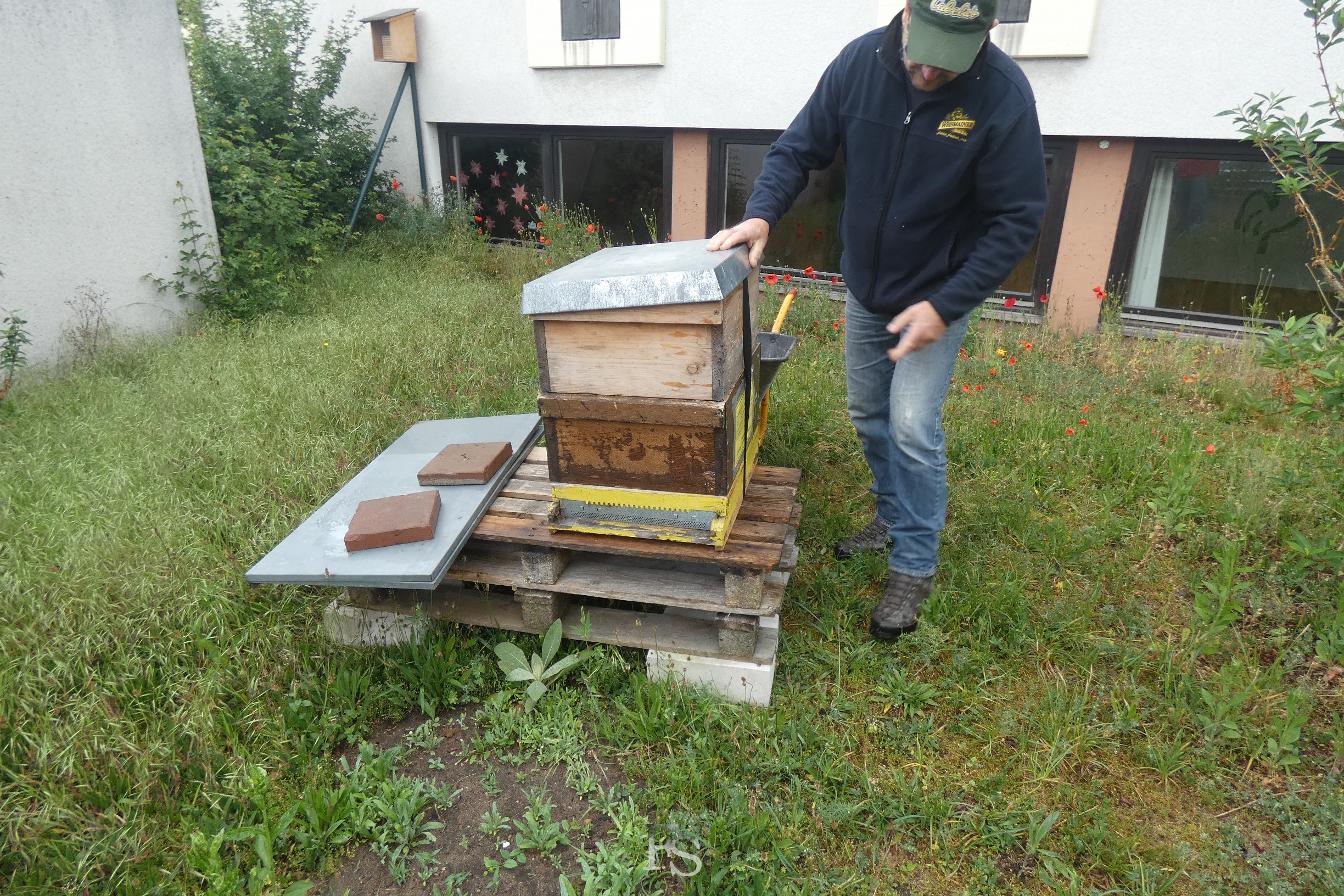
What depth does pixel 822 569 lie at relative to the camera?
318 cm

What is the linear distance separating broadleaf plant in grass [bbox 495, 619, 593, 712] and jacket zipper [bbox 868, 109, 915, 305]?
165 cm

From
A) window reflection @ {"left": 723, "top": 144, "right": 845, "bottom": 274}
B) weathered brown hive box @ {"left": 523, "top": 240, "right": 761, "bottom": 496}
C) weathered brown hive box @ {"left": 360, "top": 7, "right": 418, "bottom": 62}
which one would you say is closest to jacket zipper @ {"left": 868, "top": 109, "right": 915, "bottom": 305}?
weathered brown hive box @ {"left": 523, "top": 240, "right": 761, "bottom": 496}

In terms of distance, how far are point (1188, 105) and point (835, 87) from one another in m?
4.31

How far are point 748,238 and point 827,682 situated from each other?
5.20 feet

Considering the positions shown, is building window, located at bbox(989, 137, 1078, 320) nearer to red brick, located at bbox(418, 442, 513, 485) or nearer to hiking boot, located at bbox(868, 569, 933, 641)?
hiking boot, located at bbox(868, 569, 933, 641)

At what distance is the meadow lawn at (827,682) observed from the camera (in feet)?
6.86

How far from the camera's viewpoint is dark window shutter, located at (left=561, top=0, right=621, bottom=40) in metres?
7.27

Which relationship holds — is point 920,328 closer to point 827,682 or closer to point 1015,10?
point 827,682

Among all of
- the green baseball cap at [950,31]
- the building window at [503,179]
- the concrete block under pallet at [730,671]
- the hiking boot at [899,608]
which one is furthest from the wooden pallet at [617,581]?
the building window at [503,179]

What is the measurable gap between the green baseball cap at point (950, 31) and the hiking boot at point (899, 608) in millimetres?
1717

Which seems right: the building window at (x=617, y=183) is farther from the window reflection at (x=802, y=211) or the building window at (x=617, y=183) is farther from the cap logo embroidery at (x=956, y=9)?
the cap logo embroidery at (x=956, y=9)

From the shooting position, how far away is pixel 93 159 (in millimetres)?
5418

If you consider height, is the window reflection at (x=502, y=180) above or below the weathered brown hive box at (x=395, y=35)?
below

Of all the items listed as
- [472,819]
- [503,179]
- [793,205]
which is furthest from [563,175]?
[472,819]
